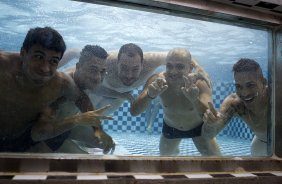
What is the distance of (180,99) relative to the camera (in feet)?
12.8

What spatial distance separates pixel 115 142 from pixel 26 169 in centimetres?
112

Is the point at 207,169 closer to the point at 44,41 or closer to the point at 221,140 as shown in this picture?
the point at 221,140

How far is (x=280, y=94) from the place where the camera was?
4160mm

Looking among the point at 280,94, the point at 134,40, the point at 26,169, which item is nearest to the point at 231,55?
the point at 280,94

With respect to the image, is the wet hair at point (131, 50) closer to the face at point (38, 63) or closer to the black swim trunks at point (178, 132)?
the face at point (38, 63)

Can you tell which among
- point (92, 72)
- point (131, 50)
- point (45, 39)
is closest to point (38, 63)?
point (45, 39)

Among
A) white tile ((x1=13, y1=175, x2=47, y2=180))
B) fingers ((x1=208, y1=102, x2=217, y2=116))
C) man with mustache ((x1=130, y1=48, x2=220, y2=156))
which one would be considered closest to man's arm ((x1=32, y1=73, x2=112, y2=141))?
white tile ((x1=13, y1=175, x2=47, y2=180))

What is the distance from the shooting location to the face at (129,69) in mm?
3613

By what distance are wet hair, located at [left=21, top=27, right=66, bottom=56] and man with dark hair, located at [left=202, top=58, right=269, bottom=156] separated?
101 inches

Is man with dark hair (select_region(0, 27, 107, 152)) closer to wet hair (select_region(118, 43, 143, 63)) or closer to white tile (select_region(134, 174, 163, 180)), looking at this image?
wet hair (select_region(118, 43, 143, 63))

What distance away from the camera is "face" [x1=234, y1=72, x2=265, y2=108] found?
4.08 m

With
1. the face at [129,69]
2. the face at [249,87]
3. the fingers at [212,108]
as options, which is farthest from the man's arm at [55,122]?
the face at [249,87]

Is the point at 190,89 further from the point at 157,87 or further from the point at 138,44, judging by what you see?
the point at 138,44

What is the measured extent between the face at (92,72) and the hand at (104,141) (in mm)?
592
